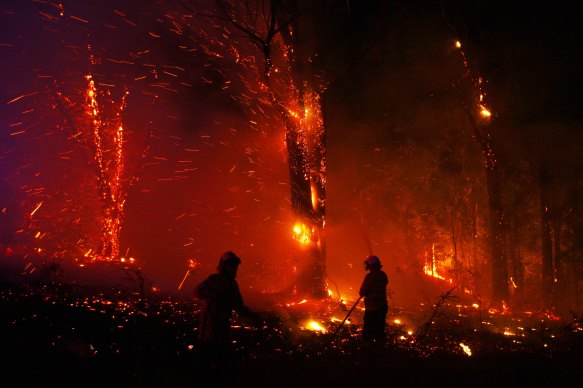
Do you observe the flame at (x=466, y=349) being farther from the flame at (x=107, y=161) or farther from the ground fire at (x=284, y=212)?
Result: the flame at (x=107, y=161)

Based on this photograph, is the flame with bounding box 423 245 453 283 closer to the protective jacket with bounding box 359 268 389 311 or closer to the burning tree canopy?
the burning tree canopy

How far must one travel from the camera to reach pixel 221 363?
16.5ft

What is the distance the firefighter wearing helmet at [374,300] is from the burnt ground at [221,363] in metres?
0.32

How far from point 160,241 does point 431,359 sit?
2095cm

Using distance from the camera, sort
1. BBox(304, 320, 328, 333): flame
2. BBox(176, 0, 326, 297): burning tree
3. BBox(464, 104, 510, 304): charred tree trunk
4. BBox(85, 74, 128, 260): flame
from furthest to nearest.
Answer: BBox(85, 74, 128, 260): flame
BBox(464, 104, 510, 304): charred tree trunk
BBox(176, 0, 326, 297): burning tree
BBox(304, 320, 328, 333): flame

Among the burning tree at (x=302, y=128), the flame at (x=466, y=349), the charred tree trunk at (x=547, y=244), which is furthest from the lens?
the charred tree trunk at (x=547, y=244)

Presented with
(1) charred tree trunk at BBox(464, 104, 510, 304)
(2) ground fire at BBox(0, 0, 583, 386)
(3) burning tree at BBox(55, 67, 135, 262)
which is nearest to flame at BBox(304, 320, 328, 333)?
(2) ground fire at BBox(0, 0, 583, 386)

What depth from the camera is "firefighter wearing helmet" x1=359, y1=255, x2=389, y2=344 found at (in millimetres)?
7844

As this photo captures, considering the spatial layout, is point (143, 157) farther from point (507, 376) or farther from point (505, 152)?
point (507, 376)

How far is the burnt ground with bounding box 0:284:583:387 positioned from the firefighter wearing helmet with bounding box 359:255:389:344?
0.32 meters

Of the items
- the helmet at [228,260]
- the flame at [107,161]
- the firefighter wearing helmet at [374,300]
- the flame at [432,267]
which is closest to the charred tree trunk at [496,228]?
the firefighter wearing helmet at [374,300]

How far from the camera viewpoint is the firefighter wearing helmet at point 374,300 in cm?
784

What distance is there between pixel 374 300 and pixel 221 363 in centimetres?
364

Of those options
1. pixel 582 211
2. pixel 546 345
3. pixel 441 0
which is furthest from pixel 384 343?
pixel 582 211
